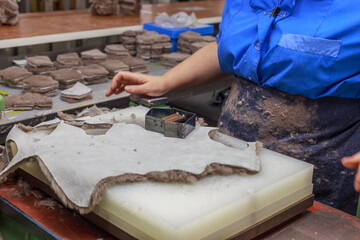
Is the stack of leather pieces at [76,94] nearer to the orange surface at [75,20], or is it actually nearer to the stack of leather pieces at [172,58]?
the orange surface at [75,20]

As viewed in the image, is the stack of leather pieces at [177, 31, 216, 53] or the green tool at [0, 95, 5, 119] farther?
the stack of leather pieces at [177, 31, 216, 53]

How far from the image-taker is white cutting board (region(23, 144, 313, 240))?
0.79 m

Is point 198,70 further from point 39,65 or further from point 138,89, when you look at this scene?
point 39,65

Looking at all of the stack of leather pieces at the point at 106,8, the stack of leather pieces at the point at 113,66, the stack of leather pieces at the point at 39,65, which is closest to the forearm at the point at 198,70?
the stack of leather pieces at the point at 113,66

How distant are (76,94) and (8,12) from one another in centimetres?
112

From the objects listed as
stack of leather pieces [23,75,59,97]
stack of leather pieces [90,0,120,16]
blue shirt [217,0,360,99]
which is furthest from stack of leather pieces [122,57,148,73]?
blue shirt [217,0,360,99]

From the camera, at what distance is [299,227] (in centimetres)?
98

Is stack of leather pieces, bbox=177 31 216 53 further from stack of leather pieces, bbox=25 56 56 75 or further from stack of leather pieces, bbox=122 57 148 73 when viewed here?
stack of leather pieces, bbox=25 56 56 75

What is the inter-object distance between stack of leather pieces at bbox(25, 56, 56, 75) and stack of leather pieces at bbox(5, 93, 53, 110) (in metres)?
0.43

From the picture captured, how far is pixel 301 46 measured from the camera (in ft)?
4.13

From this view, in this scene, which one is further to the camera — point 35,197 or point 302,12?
point 302,12

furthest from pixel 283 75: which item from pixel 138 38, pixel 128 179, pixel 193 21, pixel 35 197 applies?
pixel 193 21

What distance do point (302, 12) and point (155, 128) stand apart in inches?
21.4

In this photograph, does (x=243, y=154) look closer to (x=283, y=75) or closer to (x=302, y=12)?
(x=283, y=75)
